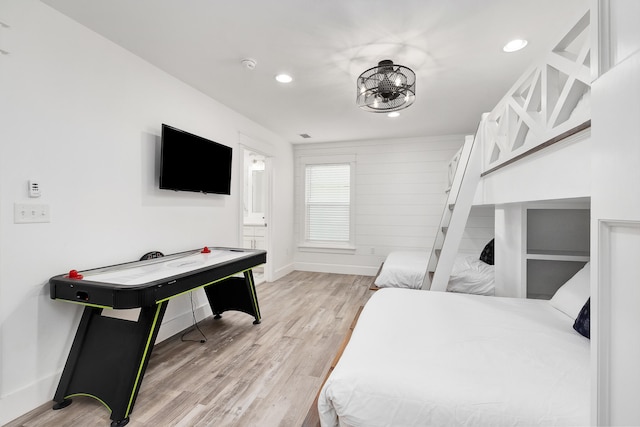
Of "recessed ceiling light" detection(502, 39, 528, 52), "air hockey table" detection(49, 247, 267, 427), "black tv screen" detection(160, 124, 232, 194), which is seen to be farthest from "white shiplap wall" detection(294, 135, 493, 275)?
"air hockey table" detection(49, 247, 267, 427)

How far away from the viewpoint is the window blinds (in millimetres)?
5578

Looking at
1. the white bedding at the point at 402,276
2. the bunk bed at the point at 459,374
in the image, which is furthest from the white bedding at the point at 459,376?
the white bedding at the point at 402,276

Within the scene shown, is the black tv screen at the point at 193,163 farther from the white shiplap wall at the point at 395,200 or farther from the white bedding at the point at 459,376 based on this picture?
the white shiplap wall at the point at 395,200

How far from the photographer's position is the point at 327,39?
7.17ft

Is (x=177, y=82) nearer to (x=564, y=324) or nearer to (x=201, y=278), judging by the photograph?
(x=201, y=278)

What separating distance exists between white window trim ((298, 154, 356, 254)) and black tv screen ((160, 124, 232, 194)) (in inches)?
93.2

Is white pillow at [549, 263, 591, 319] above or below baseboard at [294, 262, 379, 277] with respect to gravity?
above

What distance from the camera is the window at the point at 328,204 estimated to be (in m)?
5.56

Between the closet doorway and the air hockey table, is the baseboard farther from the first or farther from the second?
the air hockey table

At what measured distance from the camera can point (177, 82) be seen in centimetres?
289

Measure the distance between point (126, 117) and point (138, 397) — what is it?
211 centimetres

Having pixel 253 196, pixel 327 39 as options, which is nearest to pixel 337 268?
pixel 253 196

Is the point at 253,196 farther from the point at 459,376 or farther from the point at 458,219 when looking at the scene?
the point at 459,376

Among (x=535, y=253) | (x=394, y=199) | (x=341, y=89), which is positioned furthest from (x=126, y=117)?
(x=394, y=199)
